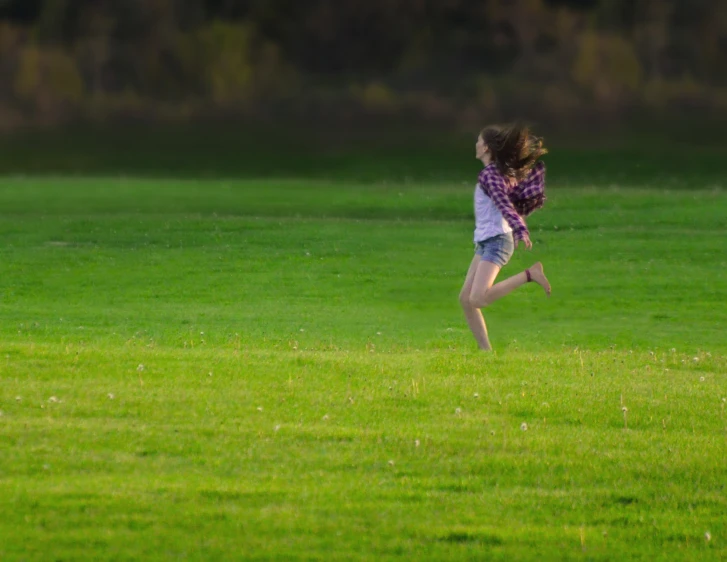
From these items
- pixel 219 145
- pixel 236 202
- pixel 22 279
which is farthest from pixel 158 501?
pixel 219 145

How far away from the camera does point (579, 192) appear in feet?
114

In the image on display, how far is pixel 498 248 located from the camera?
38.2 feet

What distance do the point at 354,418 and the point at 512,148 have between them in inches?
151

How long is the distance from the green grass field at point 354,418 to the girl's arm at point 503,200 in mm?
1246

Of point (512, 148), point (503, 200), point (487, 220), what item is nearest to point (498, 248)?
point (487, 220)

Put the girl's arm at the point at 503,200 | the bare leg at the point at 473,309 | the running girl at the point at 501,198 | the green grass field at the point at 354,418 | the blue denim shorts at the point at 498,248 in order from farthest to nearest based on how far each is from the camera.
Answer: the bare leg at the point at 473,309 → the blue denim shorts at the point at 498,248 → the running girl at the point at 501,198 → the girl's arm at the point at 503,200 → the green grass field at the point at 354,418

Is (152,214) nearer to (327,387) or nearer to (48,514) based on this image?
(327,387)

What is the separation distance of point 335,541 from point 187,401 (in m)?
3.08

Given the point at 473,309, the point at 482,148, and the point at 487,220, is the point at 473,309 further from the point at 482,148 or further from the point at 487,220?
the point at 482,148

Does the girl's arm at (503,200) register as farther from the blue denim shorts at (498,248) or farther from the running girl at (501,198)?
the blue denim shorts at (498,248)

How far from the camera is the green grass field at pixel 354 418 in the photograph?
659cm

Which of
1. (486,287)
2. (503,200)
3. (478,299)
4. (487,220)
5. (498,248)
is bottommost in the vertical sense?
(478,299)

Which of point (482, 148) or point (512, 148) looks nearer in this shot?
point (512, 148)

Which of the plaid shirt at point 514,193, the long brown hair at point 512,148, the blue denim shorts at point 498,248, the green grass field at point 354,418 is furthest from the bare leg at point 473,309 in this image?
the long brown hair at point 512,148
